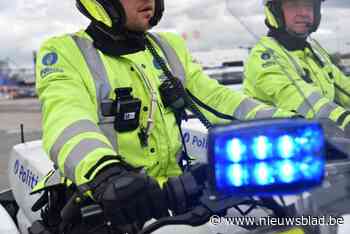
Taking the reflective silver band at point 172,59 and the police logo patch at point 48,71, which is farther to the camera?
the reflective silver band at point 172,59

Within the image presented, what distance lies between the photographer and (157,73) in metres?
2.27

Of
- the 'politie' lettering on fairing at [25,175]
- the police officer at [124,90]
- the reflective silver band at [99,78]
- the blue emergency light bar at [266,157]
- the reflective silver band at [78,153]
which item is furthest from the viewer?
the 'politie' lettering on fairing at [25,175]

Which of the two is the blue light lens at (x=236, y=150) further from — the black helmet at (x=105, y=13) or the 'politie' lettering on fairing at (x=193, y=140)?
A: the 'politie' lettering on fairing at (x=193, y=140)

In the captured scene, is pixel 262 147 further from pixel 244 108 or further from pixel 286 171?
pixel 244 108

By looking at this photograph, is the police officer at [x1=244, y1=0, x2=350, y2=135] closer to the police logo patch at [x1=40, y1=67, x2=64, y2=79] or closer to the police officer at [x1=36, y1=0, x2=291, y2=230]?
the police officer at [x1=36, y1=0, x2=291, y2=230]

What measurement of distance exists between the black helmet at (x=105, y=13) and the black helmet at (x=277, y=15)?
20.0 inches

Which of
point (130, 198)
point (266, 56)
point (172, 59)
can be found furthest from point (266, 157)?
point (172, 59)

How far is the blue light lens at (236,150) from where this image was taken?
1.04 meters

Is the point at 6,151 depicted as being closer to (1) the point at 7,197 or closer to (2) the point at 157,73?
(1) the point at 7,197

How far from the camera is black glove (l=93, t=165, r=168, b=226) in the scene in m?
1.25

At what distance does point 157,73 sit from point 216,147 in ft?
4.13

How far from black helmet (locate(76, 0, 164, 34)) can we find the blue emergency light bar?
110 cm

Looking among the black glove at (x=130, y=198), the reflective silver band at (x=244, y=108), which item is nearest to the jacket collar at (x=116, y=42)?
the reflective silver band at (x=244, y=108)

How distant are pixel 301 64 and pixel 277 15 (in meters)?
0.23
